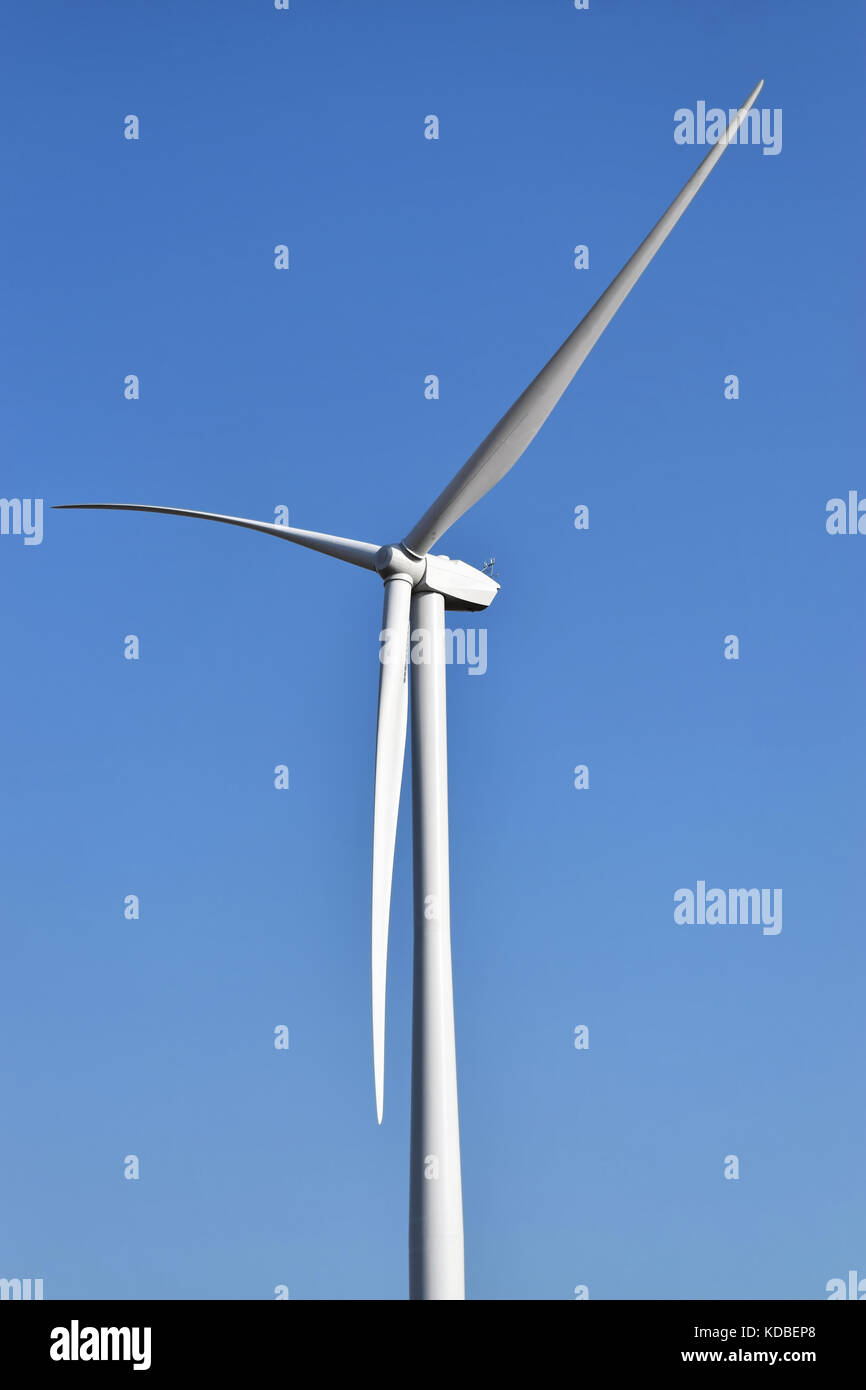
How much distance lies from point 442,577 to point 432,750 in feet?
9.81

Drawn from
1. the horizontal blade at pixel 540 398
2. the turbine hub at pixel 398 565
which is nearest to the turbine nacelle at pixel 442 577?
the turbine hub at pixel 398 565

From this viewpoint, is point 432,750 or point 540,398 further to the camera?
point 432,750

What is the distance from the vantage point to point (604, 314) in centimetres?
2831

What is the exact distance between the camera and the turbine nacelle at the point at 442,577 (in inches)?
1200

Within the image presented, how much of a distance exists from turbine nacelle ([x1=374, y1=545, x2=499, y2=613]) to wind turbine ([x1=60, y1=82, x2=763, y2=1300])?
2 centimetres

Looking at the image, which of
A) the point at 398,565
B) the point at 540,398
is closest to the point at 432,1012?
the point at 398,565

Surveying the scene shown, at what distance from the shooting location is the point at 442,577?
31.0 metres

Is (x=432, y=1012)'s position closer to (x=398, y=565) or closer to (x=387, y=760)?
(x=387, y=760)

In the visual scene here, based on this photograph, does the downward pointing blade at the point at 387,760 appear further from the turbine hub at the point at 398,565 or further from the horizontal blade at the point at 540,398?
the horizontal blade at the point at 540,398

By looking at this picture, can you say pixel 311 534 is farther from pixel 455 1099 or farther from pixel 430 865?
pixel 455 1099

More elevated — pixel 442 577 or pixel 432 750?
pixel 442 577

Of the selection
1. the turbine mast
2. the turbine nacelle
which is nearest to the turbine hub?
the turbine nacelle
